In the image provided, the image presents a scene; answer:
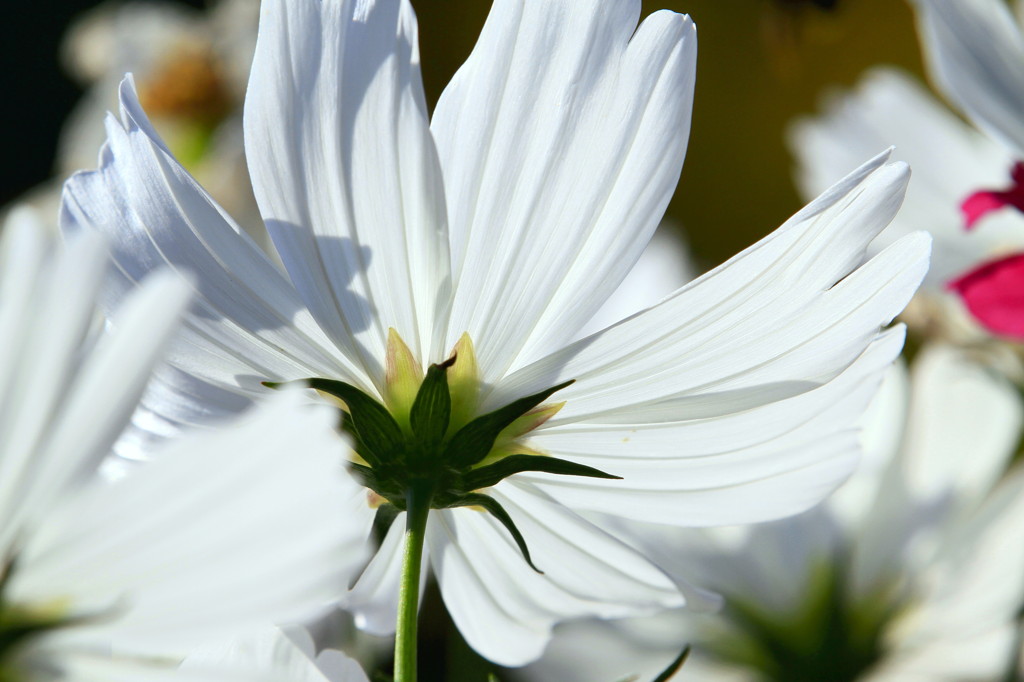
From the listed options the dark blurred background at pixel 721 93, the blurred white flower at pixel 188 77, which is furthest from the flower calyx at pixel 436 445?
the dark blurred background at pixel 721 93

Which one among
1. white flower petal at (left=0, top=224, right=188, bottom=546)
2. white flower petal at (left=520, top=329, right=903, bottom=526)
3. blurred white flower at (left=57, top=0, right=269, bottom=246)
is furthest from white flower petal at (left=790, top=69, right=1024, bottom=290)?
blurred white flower at (left=57, top=0, right=269, bottom=246)

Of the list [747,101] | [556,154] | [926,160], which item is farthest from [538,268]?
[747,101]

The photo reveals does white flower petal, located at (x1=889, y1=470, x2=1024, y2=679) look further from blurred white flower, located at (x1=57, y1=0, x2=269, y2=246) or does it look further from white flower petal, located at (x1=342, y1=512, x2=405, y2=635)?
blurred white flower, located at (x1=57, y1=0, x2=269, y2=246)

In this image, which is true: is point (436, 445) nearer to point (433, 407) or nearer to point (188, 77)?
point (433, 407)

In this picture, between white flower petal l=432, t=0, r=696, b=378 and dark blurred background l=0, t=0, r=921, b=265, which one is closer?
white flower petal l=432, t=0, r=696, b=378

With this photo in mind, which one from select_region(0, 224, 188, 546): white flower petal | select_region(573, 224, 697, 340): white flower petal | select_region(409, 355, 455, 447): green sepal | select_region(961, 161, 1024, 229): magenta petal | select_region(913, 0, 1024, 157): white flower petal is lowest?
select_region(0, 224, 188, 546): white flower petal

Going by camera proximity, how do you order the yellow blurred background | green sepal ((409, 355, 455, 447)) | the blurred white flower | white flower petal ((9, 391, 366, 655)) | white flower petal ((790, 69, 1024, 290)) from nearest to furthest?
white flower petal ((9, 391, 366, 655)), green sepal ((409, 355, 455, 447)), white flower petal ((790, 69, 1024, 290)), the blurred white flower, the yellow blurred background

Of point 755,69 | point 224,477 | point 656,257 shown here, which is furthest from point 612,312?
point 755,69
